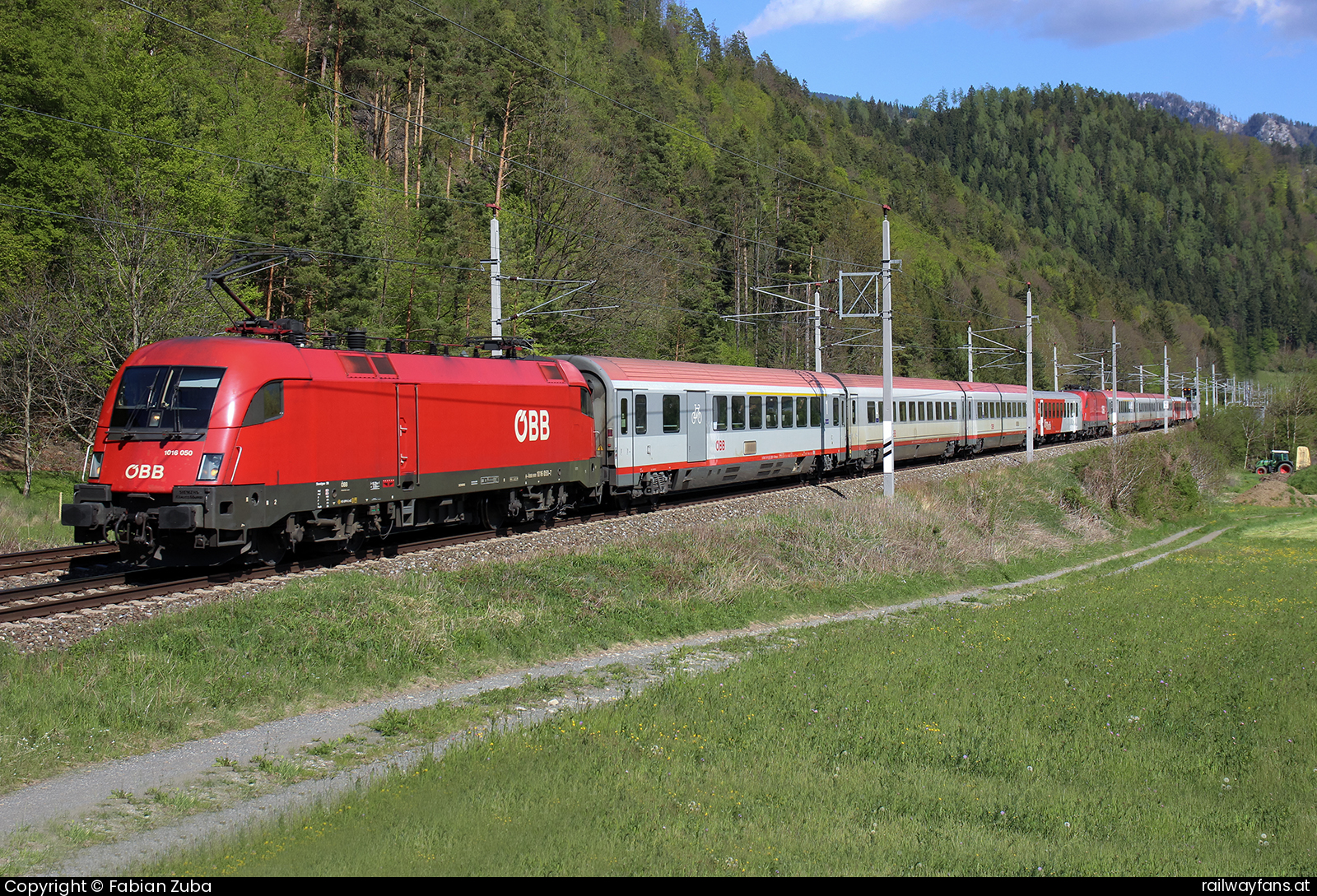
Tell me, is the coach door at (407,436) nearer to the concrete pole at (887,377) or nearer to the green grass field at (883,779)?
the green grass field at (883,779)

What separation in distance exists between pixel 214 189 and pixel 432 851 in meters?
30.8

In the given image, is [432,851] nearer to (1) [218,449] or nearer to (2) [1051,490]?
(1) [218,449]

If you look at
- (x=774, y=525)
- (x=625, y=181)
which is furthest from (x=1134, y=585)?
(x=625, y=181)

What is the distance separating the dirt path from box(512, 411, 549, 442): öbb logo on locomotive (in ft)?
22.7

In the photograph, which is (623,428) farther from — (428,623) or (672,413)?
(428,623)

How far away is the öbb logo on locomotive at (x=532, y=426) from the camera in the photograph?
20.0 m

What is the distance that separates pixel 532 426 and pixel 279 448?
22.0 ft

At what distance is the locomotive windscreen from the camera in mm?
13852

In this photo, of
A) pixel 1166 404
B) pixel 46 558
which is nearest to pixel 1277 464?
pixel 1166 404

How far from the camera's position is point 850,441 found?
34.6m

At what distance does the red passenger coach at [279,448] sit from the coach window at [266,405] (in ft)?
0.05

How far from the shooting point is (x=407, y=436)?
55.9 ft

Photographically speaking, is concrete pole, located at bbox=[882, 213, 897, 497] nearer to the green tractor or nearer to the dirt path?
the dirt path

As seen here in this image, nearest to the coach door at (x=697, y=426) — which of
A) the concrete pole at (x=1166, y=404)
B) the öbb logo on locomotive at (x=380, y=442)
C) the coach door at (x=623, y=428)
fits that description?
the öbb logo on locomotive at (x=380, y=442)
